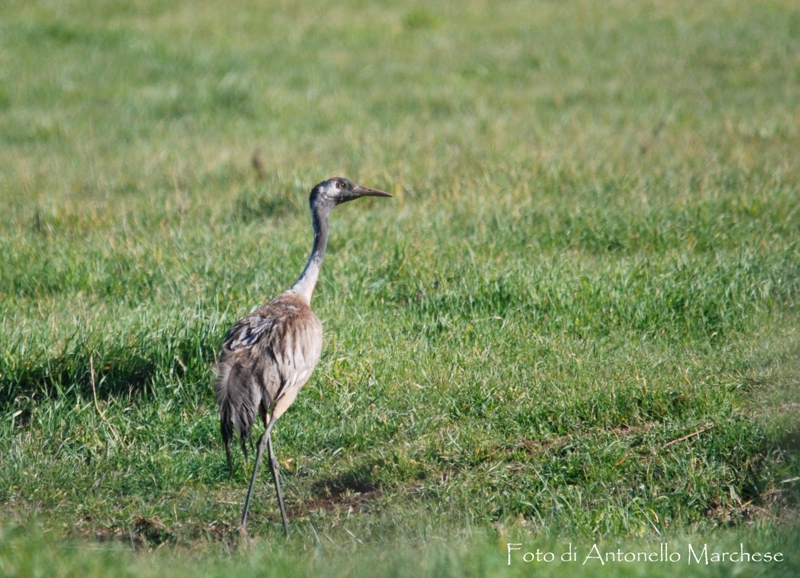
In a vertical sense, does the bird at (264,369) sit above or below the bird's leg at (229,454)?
above

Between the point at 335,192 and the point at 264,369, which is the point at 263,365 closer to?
the point at 264,369

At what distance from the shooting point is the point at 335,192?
6.43 metres

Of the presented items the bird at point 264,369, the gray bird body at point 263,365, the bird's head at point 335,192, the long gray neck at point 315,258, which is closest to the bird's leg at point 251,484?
the bird at point 264,369

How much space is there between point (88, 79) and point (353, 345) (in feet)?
34.1

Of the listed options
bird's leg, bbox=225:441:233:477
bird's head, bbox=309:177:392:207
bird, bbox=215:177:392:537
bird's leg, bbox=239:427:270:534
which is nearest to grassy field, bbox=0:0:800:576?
bird's leg, bbox=239:427:270:534

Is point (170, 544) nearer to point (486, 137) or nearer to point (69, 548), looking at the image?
point (69, 548)

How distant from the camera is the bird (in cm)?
506

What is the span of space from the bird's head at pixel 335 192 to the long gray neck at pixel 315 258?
0.17 feet

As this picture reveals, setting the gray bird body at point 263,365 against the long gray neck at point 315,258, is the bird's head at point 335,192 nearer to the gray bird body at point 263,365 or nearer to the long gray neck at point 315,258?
the long gray neck at point 315,258

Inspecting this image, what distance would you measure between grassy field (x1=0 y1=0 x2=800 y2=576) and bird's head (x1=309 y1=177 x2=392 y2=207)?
963 millimetres

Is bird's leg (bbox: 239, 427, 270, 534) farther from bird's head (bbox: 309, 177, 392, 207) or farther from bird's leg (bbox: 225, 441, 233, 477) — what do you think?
bird's head (bbox: 309, 177, 392, 207)

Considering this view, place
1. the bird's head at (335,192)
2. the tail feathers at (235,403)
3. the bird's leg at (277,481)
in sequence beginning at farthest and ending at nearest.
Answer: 1. the bird's head at (335,192)
2. the tail feathers at (235,403)
3. the bird's leg at (277,481)

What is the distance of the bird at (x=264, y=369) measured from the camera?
5059mm

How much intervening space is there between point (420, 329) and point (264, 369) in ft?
5.76
